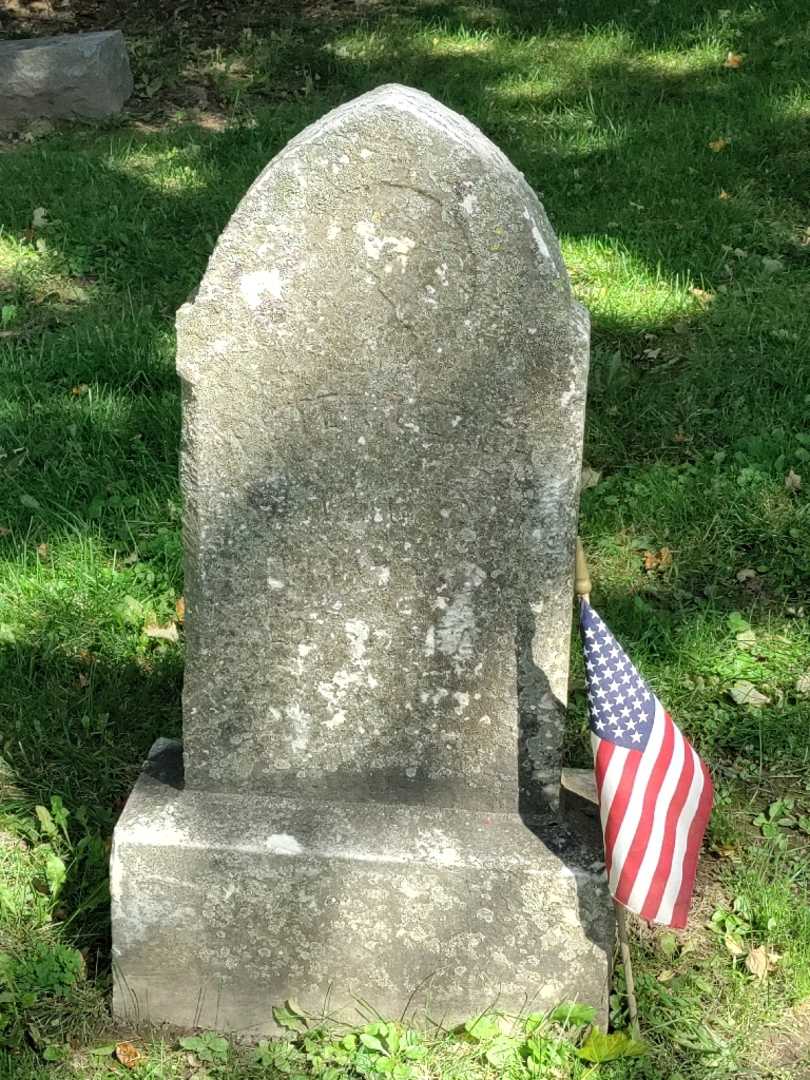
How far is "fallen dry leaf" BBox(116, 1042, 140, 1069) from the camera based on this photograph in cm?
253

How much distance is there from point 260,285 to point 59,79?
5.46 m

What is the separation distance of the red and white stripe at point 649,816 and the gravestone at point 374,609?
10 centimetres

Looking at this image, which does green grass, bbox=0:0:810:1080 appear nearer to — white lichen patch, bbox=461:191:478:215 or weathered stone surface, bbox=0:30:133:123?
weathered stone surface, bbox=0:30:133:123

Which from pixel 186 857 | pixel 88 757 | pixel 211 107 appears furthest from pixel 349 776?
pixel 211 107

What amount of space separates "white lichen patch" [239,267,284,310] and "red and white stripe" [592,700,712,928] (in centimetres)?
99

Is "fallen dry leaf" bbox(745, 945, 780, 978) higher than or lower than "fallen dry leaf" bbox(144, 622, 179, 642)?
lower

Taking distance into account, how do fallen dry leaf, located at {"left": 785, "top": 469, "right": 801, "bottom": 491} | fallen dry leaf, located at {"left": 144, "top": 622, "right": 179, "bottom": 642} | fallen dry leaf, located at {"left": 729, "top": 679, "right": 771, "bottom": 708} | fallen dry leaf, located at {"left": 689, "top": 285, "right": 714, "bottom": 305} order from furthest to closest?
1. fallen dry leaf, located at {"left": 689, "top": 285, "right": 714, "bottom": 305}
2. fallen dry leaf, located at {"left": 785, "top": 469, "right": 801, "bottom": 491}
3. fallen dry leaf, located at {"left": 144, "top": 622, "right": 179, "bottom": 642}
4. fallen dry leaf, located at {"left": 729, "top": 679, "right": 771, "bottom": 708}

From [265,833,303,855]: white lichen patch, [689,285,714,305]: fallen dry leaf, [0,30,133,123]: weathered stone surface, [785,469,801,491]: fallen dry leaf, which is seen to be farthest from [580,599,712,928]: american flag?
[0,30,133,123]: weathered stone surface

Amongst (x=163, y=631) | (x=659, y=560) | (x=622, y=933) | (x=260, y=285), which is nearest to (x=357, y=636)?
(x=260, y=285)

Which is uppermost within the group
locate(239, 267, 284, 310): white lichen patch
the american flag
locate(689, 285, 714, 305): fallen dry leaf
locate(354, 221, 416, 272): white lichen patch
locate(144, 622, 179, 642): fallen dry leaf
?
locate(354, 221, 416, 272): white lichen patch

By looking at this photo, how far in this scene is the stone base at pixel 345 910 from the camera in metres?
2.47

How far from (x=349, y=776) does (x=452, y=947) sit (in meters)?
0.39

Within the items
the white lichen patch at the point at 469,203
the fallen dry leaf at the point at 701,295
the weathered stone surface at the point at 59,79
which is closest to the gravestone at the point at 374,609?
the white lichen patch at the point at 469,203

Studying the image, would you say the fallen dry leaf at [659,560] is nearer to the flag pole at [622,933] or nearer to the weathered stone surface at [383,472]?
the flag pole at [622,933]
